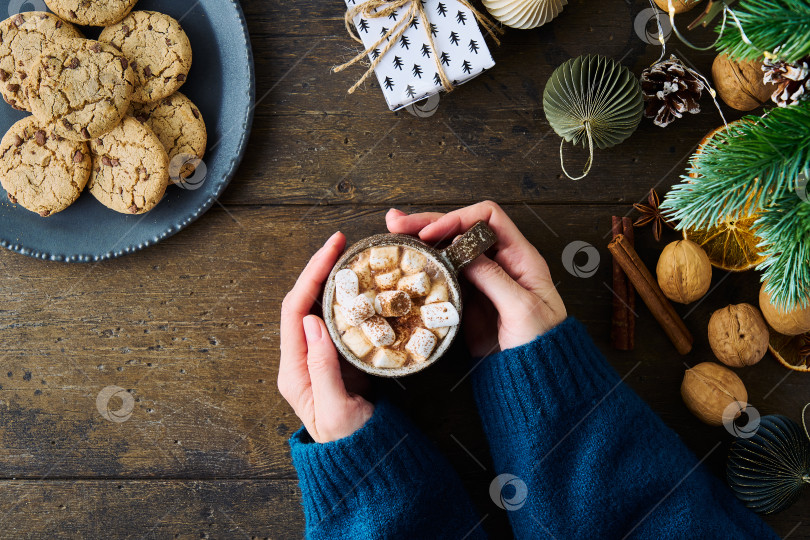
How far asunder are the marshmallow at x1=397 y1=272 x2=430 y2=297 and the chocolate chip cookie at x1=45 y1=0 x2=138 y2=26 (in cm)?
99

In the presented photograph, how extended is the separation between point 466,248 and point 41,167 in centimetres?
106

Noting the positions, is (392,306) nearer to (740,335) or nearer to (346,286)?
(346,286)

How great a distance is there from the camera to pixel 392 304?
0.99 m

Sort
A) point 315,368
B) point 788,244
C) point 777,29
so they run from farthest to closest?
point 315,368
point 788,244
point 777,29

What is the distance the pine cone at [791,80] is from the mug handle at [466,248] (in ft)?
1.77

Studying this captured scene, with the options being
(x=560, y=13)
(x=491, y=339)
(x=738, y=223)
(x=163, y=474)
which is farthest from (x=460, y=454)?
(x=560, y=13)

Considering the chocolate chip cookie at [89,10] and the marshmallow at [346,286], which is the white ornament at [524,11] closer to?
the marshmallow at [346,286]

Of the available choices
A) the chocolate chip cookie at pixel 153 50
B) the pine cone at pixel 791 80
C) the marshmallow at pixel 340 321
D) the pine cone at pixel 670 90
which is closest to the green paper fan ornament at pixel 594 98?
the pine cone at pixel 670 90

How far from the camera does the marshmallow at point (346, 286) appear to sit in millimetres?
999

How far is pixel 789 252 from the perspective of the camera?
33.7 inches

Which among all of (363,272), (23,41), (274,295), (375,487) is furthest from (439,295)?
(23,41)

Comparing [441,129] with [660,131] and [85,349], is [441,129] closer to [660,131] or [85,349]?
[660,131]

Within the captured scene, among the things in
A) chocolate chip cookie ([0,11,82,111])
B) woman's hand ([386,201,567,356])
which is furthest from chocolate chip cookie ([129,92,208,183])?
woman's hand ([386,201,567,356])

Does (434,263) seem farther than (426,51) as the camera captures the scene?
No
